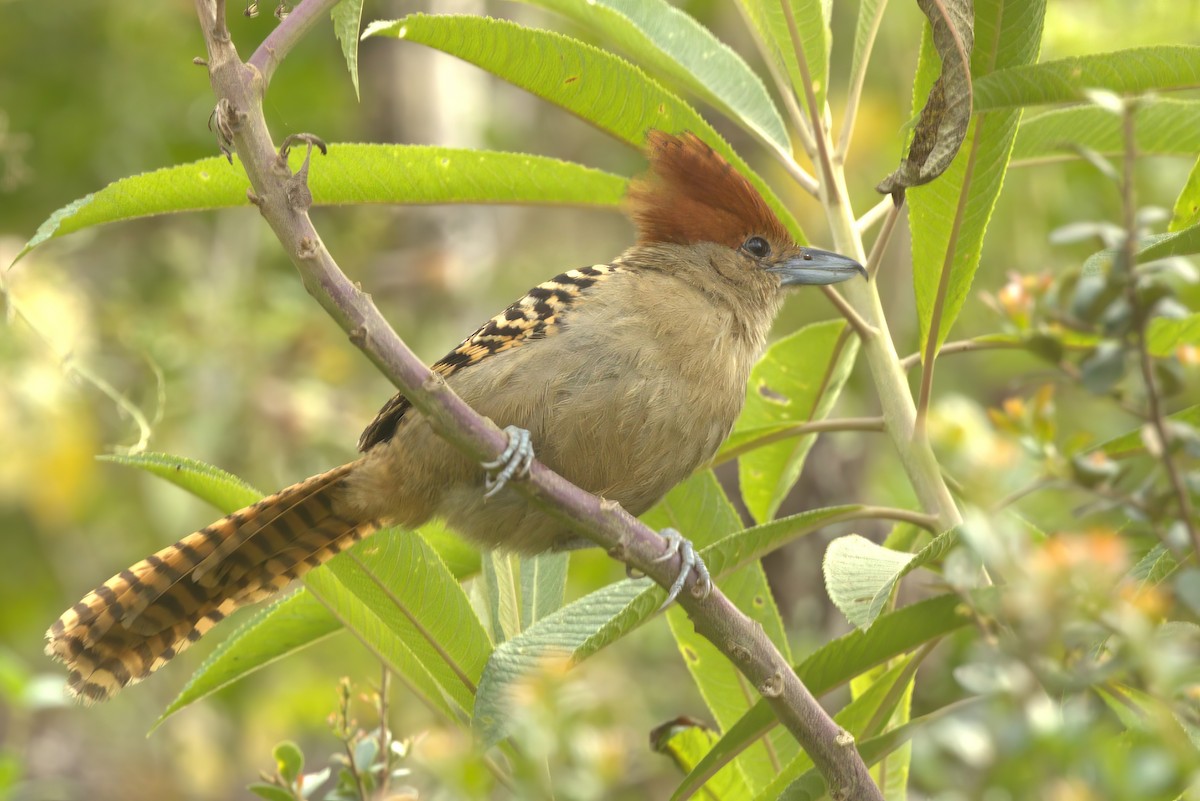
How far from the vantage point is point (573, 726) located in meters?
1.28

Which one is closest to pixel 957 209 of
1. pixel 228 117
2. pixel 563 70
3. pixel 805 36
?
pixel 805 36

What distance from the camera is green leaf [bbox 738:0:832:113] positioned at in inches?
103

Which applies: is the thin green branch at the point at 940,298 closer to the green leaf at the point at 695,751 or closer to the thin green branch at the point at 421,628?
the green leaf at the point at 695,751

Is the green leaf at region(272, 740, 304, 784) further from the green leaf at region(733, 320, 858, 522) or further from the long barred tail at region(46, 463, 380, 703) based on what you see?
the green leaf at region(733, 320, 858, 522)

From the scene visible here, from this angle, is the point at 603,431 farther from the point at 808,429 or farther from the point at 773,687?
the point at 773,687

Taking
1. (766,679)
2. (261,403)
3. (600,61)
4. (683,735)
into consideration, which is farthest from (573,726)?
(261,403)

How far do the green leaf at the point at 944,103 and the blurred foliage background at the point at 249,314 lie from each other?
112 inches

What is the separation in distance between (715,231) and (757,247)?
0.13 m

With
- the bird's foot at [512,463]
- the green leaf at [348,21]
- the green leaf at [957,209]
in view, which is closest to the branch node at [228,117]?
the green leaf at [348,21]

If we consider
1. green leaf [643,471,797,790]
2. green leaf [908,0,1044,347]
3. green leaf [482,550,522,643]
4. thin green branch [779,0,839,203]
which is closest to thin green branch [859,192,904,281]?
green leaf [908,0,1044,347]

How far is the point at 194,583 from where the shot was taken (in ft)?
9.57

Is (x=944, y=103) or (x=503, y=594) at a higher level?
(x=944, y=103)

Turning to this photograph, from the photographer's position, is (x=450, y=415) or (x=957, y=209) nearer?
(x=450, y=415)

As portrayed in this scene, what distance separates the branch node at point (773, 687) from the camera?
188 cm
